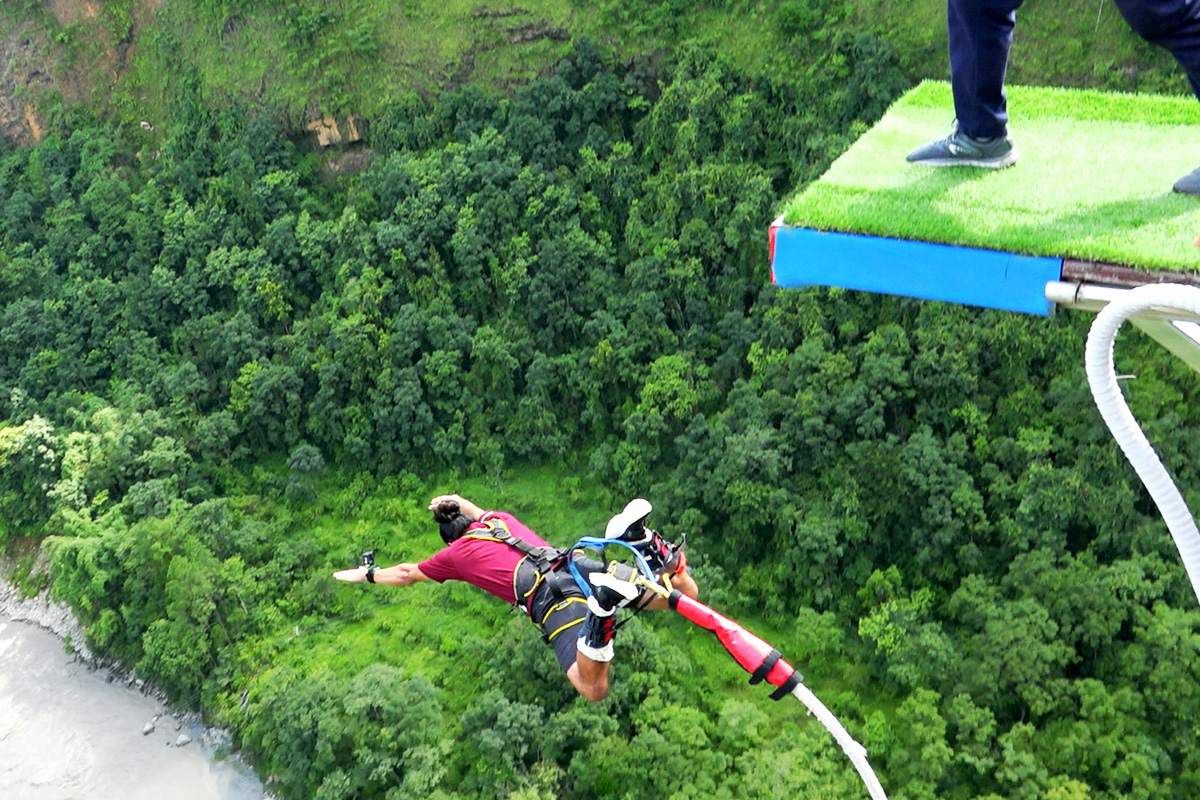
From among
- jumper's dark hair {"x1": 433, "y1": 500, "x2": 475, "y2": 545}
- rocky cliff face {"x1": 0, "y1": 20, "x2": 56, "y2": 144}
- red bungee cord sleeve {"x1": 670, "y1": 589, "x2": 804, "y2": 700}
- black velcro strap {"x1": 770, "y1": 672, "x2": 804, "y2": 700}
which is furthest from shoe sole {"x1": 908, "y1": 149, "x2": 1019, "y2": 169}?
rocky cliff face {"x1": 0, "y1": 20, "x2": 56, "y2": 144}

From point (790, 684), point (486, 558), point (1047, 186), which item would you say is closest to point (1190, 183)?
point (1047, 186)

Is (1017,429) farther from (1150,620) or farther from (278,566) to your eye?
(278,566)

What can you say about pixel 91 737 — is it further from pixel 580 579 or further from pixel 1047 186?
pixel 1047 186

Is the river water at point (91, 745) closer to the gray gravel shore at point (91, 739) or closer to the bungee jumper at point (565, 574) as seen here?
the gray gravel shore at point (91, 739)

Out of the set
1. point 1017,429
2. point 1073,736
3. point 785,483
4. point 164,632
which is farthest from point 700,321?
point 164,632

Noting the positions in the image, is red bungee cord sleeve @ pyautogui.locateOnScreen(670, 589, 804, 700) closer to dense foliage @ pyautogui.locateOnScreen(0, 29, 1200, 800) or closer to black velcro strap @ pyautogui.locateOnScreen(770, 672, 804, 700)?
black velcro strap @ pyautogui.locateOnScreen(770, 672, 804, 700)

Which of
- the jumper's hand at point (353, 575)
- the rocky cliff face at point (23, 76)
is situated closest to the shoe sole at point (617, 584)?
the jumper's hand at point (353, 575)
